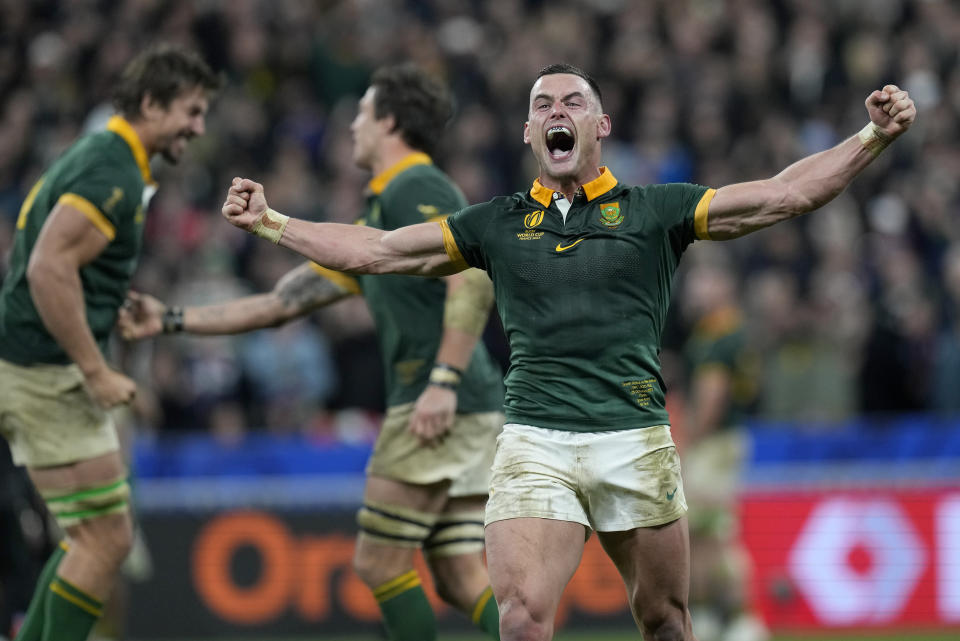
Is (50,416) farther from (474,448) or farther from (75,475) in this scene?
(474,448)

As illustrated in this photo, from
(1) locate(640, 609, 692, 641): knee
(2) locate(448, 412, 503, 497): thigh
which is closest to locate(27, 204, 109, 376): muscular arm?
(2) locate(448, 412, 503, 497): thigh

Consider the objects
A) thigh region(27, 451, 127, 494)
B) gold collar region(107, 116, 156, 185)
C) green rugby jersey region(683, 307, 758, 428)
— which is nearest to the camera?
thigh region(27, 451, 127, 494)

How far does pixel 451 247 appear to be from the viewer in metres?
5.98

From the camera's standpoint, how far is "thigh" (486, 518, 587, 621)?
5.59 metres

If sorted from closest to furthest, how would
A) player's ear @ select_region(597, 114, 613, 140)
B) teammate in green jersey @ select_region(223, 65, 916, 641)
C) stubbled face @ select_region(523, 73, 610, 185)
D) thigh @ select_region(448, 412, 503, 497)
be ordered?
teammate in green jersey @ select_region(223, 65, 916, 641) < stubbled face @ select_region(523, 73, 610, 185) < player's ear @ select_region(597, 114, 613, 140) < thigh @ select_region(448, 412, 503, 497)

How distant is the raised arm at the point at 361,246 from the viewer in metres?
5.98

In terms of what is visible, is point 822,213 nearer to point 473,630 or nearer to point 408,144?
point 473,630

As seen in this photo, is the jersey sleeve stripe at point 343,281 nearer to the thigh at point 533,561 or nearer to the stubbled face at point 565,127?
the stubbled face at point 565,127

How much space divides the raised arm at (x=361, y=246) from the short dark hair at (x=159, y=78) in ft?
5.54

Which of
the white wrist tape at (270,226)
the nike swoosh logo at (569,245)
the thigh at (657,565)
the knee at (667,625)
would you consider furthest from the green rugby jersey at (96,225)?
the knee at (667,625)

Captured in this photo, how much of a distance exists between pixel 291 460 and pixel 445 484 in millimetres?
5538

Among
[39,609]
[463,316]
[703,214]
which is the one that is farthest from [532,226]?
[39,609]

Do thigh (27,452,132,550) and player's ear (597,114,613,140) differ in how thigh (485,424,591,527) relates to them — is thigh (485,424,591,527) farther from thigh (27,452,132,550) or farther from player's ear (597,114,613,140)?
thigh (27,452,132,550)

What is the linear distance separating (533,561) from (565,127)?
5.55 ft
